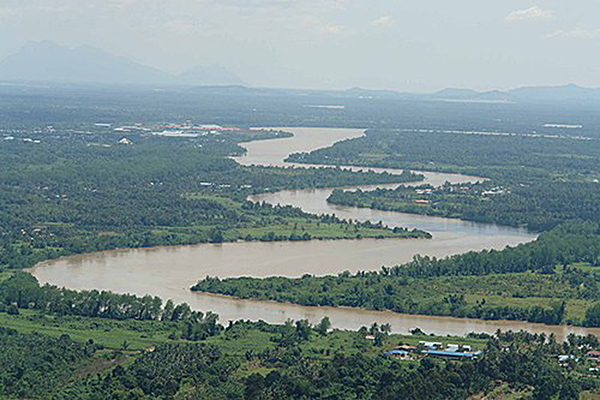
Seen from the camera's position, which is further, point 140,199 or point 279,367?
point 140,199

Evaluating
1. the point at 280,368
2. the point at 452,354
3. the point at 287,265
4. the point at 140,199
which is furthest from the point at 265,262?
the point at 140,199

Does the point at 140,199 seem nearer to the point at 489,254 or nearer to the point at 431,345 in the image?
the point at 489,254

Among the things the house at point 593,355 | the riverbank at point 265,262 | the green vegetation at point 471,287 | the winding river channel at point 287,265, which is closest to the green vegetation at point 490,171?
the winding river channel at point 287,265

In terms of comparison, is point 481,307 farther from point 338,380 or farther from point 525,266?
point 338,380

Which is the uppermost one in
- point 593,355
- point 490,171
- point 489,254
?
point 489,254

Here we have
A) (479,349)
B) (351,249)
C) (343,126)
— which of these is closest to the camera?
(479,349)

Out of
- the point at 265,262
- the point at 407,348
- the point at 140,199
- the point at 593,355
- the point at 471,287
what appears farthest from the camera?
the point at 140,199

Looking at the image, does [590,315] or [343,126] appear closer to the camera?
[590,315]

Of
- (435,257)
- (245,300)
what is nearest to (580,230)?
(435,257)
